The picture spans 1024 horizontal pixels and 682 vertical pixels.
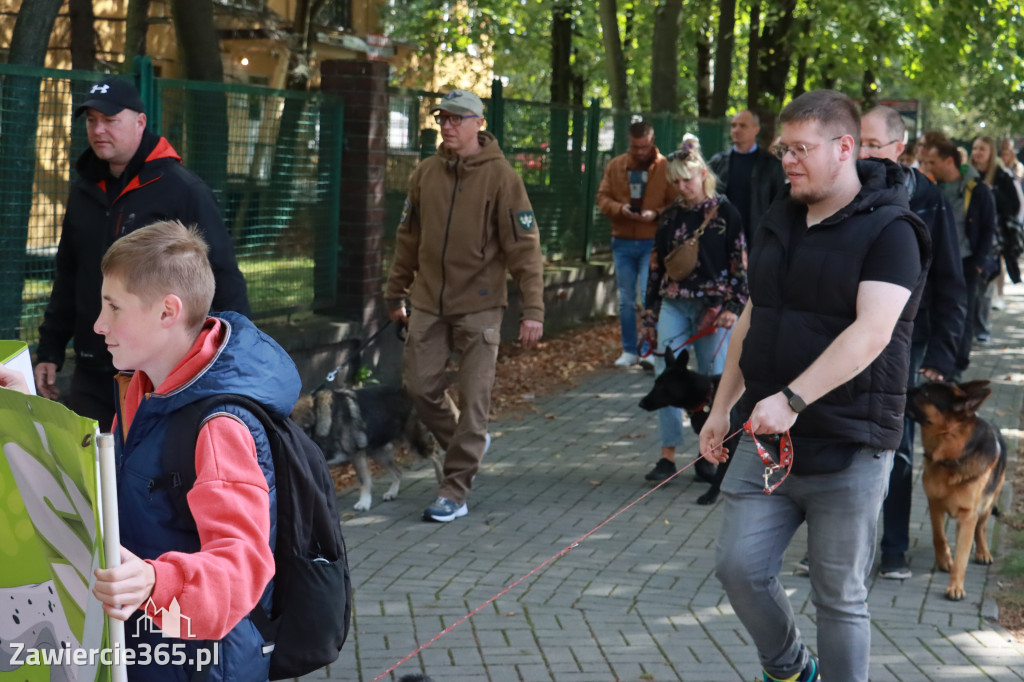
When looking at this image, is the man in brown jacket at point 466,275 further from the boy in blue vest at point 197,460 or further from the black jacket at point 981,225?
the boy in blue vest at point 197,460

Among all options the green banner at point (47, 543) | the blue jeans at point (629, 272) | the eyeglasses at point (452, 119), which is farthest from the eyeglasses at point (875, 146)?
the blue jeans at point (629, 272)

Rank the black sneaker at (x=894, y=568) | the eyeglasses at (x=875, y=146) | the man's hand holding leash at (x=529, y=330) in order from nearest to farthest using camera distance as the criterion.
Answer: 1. the eyeglasses at (x=875, y=146)
2. the black sneaker at (x=894, y=568)
3. the man's hand holding leash at (x=529, y=330)

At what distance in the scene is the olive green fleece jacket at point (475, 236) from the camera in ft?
22.9

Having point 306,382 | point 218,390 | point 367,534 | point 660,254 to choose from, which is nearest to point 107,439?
point 218,390

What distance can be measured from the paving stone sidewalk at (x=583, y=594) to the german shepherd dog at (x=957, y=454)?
0.32m

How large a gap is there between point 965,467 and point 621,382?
5.80 metres

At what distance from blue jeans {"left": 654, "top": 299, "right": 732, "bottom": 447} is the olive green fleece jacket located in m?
1.24

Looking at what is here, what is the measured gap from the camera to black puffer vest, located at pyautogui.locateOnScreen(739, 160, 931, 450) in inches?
146

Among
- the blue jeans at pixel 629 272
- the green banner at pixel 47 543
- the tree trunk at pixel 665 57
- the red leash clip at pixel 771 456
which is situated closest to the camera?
the green banner at pixel 47 543

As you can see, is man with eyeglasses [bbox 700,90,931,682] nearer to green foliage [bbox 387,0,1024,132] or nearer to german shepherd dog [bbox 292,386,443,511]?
german shepherd dog [bbox 292,386,443,511]

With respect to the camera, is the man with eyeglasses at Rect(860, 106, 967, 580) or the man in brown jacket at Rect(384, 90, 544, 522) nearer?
the man with eyeglasses at Rect(860, 106, 967, 580)

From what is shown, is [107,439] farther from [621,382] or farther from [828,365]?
[621,382]

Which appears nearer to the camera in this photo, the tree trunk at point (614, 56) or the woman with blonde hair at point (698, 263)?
the woman with blonde hair at point (698, 263)

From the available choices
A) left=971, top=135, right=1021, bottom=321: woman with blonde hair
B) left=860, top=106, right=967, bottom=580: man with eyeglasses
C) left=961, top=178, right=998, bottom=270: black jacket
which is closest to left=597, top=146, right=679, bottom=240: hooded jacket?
left=961, top=178, right=998, bottom=270: black jacket
